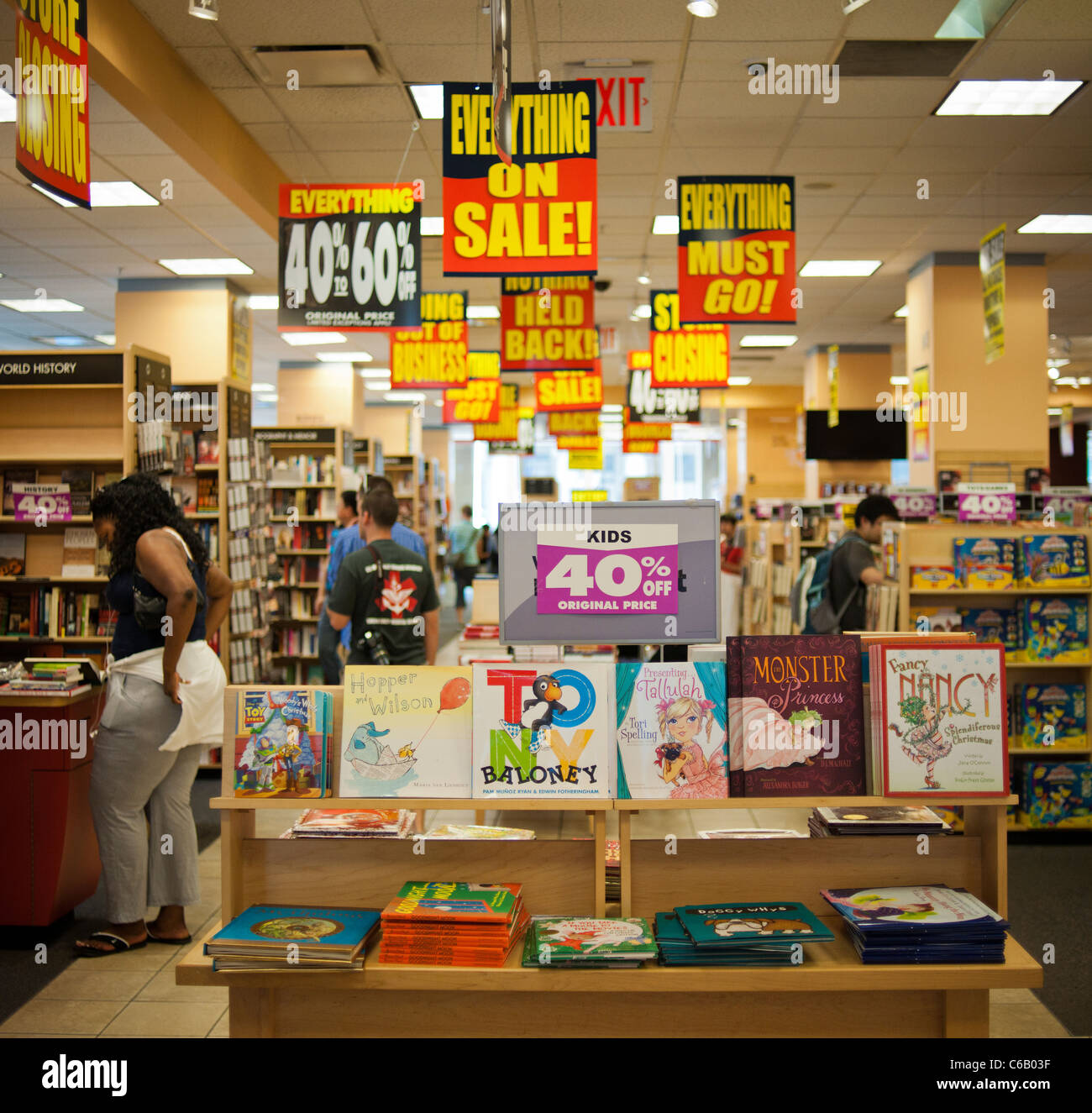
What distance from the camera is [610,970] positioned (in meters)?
2.22

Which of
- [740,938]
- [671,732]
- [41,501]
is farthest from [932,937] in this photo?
[41,501]

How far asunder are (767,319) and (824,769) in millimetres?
4012

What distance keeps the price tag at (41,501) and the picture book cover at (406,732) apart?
13.1ft

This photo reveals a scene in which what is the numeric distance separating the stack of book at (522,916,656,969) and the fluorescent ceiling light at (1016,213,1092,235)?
8.15 m

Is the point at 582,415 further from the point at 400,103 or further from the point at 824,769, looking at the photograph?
the point at 824,769

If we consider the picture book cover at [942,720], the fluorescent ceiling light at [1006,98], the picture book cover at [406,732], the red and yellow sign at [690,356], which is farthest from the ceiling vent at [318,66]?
the picture book cover at [942,720]

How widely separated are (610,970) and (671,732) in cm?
56

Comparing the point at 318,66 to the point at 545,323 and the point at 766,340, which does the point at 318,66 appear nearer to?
the point at 545,323

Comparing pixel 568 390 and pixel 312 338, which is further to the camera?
pixel 312 338

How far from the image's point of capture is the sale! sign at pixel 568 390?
444 inches

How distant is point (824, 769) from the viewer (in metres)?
2.41

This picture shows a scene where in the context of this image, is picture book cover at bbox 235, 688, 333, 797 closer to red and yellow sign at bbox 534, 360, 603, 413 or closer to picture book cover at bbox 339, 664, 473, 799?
picture book cover at bbox 339, 664, 473, 799

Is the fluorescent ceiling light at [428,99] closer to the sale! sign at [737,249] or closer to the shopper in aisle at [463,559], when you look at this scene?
the sale! sign at [737,249]
